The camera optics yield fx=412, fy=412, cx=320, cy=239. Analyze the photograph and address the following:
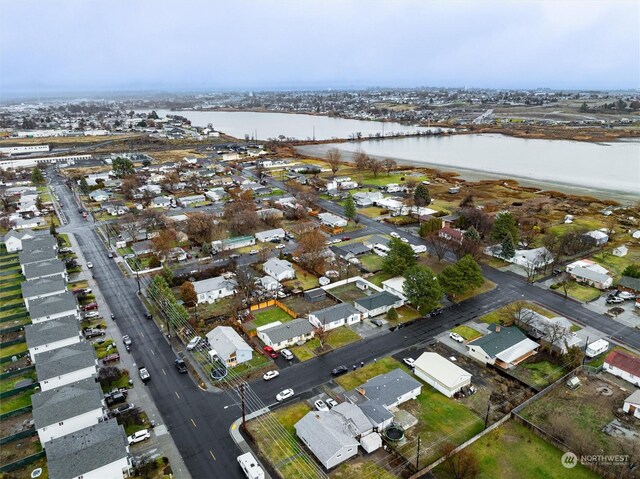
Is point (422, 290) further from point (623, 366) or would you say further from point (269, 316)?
point (623, 366)

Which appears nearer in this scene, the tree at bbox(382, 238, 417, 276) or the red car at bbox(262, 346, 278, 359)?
the red car at bbox(262, 346, 278, 359)

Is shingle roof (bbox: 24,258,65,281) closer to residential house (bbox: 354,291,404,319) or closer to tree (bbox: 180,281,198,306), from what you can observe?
tree (bbox: 180,281,198,306)

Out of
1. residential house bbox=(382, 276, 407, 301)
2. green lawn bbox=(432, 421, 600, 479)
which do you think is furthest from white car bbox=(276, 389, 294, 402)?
residential house bbox=(382, 276, 407, 301)

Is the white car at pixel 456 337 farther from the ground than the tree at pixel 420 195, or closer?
closer

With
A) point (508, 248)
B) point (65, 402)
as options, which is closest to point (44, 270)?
point (65, 402)

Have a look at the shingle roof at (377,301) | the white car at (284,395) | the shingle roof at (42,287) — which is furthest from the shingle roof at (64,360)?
the shingle roof at (377,301)

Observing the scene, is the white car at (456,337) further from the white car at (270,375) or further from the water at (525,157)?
the water at (525,157)
